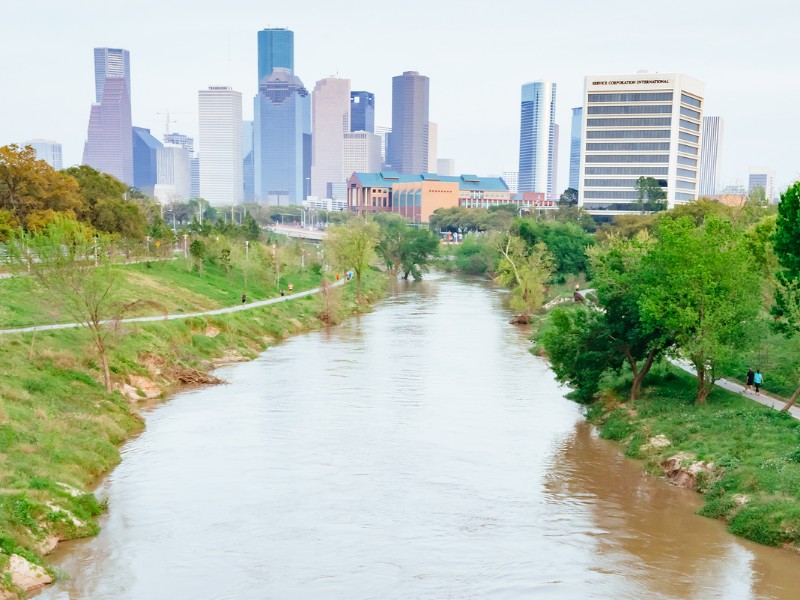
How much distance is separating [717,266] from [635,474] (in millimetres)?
10040

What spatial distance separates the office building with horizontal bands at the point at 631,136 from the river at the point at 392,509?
116 m

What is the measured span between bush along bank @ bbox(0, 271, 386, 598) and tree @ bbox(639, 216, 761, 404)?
2383cm

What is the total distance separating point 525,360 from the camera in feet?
181

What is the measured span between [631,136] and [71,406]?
136418 millimetres

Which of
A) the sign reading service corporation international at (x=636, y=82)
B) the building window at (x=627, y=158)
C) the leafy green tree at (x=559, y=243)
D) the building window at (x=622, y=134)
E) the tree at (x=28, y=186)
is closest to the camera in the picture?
the tree at (x=28, y=186)

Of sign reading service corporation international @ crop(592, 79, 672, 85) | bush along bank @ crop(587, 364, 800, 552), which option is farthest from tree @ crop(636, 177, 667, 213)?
bush along bank @ crop(587, 364, 800, 552)

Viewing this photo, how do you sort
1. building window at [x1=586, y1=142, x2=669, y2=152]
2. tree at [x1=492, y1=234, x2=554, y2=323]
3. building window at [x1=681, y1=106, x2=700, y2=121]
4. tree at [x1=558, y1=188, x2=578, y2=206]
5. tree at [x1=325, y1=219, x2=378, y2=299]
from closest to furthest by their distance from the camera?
tree at [x1=492, y1=234, x2=554, y2=323] → tree at [x1=325, y1=219, x2=378, y2=299] → building window at [x1=586, y1=142, x2=669, y2=152] → building window at [x1=681, y1=106, x2=700, y2=121] → tree at [x1=558, y1=188, x2=578, y2=206]

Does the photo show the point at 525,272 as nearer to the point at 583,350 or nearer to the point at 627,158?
the point at 583,350

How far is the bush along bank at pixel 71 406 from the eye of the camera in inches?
933

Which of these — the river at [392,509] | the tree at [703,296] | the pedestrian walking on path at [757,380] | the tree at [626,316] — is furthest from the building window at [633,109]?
the pedestrian walking on path at [757,380]

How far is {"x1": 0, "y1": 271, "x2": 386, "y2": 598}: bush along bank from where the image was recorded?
2369 cm

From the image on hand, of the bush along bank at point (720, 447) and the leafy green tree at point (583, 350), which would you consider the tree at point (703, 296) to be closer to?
the bush along bank at point (720, 447)

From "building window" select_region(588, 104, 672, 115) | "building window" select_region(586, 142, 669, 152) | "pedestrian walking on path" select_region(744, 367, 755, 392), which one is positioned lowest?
"pedestrian walking on path" select_region(744, 367, 755, 392)

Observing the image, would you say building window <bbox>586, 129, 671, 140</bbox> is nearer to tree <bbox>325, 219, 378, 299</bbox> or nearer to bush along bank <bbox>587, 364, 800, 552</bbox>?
tree <bbox>325, 219, 378, 299</bbox>
